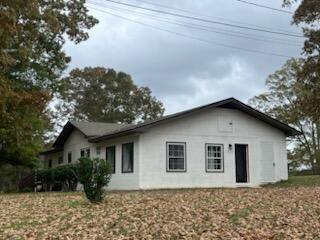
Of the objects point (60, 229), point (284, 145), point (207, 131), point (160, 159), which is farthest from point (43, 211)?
point (284, 145)

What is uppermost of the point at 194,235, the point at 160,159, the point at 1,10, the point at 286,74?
the point at 286,74

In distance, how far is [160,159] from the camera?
2188 cm

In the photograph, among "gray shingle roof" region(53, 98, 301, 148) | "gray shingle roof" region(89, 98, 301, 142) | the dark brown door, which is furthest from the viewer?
the dark brown door

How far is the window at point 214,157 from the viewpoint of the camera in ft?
75.0

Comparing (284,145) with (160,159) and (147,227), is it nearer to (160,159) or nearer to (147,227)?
(160,159)

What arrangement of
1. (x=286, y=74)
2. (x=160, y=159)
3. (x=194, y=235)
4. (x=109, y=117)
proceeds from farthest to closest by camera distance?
(x=109, y=117) < (x=286, y=74) < (x=160, y=159) < (x=194, y=235)

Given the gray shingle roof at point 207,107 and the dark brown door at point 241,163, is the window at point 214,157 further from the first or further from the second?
the gray shingle roof at point 207,107

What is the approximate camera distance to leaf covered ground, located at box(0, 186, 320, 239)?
323 inches

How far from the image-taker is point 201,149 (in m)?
22.7

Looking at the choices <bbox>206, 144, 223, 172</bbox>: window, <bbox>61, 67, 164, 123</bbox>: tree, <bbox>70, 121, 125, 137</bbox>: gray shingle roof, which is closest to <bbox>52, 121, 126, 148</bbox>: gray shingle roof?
<bbox>70, 121, 125, 137</bbox>: gray shingle roof

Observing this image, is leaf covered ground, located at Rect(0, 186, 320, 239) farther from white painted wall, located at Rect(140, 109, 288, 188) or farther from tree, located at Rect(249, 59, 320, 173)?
tree, located at Rect(249, 59, 320, 173)

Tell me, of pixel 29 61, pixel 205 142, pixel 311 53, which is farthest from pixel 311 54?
pixel 29 61

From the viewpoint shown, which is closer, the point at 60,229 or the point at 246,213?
the point at 60,229

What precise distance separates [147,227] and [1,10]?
1155 centimetres
